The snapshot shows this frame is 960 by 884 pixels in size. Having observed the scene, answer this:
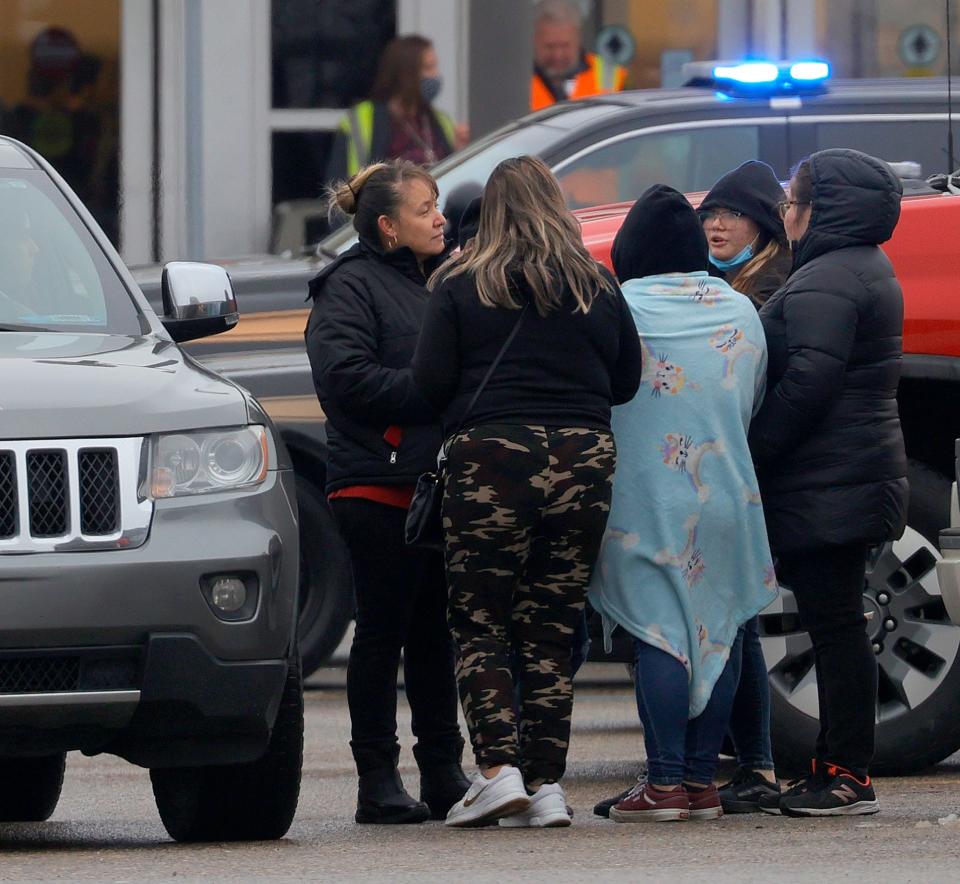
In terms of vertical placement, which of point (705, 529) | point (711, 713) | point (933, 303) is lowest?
point (711, 713)

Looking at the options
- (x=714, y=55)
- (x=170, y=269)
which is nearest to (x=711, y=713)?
(x=170, y=269)

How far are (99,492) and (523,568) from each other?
42.2 inches

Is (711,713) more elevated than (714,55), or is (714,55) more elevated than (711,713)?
(714,55)

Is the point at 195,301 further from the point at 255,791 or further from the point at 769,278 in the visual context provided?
the point at 769,278

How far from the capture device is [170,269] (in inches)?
248

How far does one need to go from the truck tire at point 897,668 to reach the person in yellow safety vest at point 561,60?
709cm

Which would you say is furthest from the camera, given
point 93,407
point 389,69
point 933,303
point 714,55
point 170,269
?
point 714,55

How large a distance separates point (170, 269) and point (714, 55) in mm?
9207

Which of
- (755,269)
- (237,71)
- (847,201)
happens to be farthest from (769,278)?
(237,71)

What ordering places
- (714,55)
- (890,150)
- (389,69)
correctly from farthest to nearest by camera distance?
(714,55), (389,69), (890,150)

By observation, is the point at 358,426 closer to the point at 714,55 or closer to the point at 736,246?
the point at 736,246

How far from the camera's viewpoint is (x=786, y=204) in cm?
633

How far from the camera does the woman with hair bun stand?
20.0 feet

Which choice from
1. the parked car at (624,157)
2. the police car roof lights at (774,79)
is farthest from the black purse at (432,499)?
the police car roof lights at (774,79)
